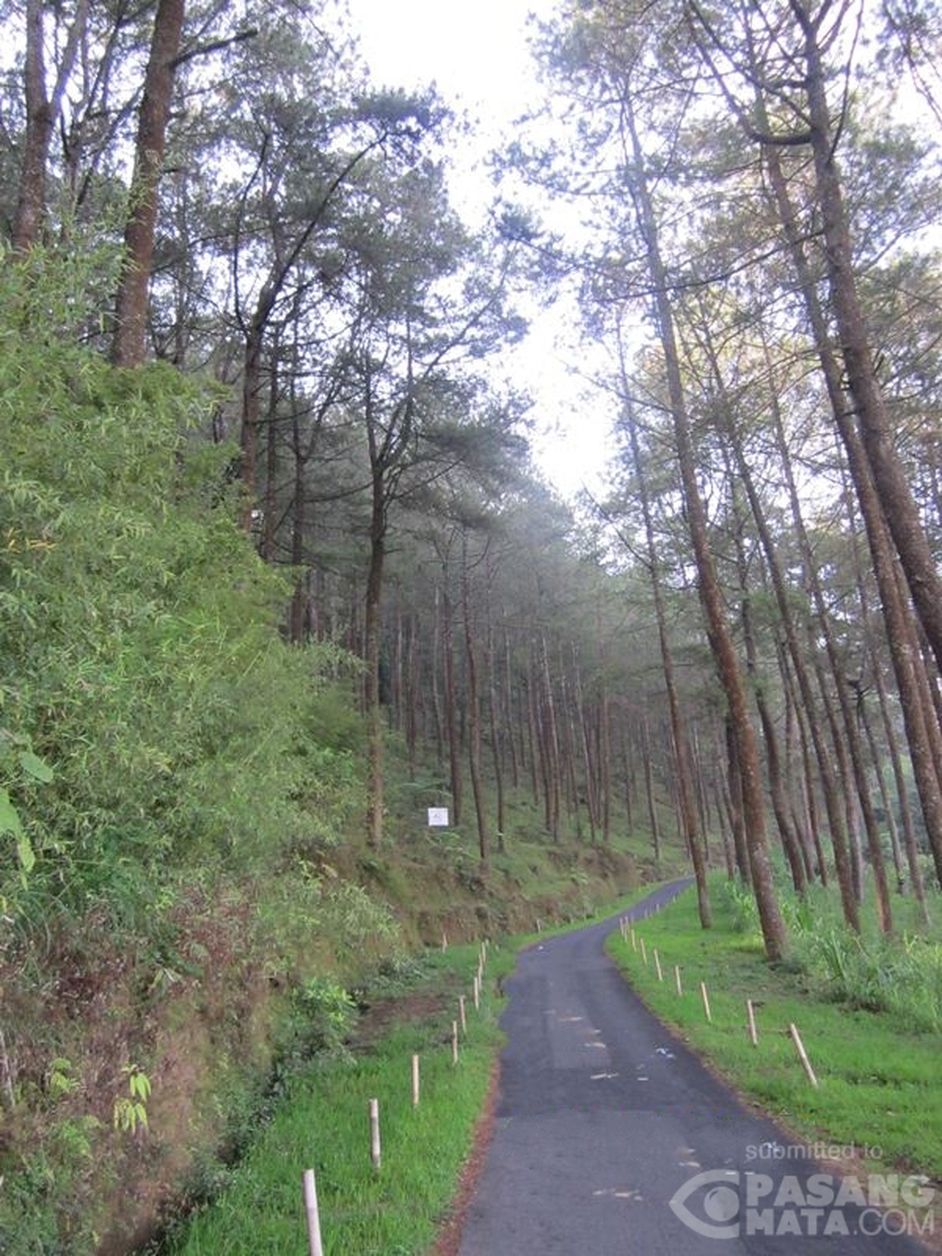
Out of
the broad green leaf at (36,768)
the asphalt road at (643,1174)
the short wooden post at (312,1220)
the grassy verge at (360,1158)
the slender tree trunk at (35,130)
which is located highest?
the slender tree trunk at (35,130)

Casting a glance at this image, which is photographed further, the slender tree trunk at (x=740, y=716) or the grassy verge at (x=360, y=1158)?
the slender tree trunk at (x=740, y=716)

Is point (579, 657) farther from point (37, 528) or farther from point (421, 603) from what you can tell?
point (37, 528)

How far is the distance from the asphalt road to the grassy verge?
0.37m

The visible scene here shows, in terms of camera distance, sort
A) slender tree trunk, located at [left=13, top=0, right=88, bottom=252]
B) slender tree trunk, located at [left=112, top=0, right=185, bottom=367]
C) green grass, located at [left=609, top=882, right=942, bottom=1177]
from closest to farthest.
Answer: green grass, located at [left=609, top=882, right=942, bottom=1177], slender tree trunk, located at [left=112, top=0, right=185, bottom=367], slender tree trunk, located at [left=13, top=0, right=88, bottom=252]

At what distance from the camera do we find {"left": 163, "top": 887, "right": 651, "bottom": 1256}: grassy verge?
520 centimetres

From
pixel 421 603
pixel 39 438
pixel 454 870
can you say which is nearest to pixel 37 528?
pixel 39 438

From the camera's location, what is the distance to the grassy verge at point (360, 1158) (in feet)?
17.1

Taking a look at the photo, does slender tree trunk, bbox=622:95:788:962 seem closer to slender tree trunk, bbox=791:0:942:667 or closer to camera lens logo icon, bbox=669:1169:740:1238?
slender tree trunk, bbox=791:0:942:667

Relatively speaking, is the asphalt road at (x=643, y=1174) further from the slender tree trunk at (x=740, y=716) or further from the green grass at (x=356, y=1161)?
the slender tree trunk at (x=740, y=716)

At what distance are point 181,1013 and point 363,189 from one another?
13.0 m

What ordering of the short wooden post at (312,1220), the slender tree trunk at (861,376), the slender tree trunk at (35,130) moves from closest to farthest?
the short wooden post at (312,1220)
the slender tree trunk at (861,376)
the slender tree trunk at (35,130)

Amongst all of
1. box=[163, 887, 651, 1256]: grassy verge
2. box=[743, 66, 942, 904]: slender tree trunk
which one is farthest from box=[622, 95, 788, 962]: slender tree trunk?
box=[163, 887, 651, 1256]: grassy verge

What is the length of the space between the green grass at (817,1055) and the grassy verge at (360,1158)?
2.81 metres

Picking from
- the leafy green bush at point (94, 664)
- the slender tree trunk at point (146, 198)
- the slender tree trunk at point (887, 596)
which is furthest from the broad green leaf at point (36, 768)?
the slender tree trunk at point (887, 596)
